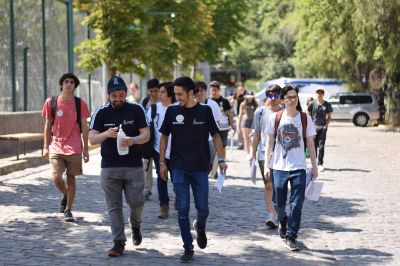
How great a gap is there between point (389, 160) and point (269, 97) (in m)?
10.8

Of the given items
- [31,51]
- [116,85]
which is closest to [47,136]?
[116,85]

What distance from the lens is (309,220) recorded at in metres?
8.96

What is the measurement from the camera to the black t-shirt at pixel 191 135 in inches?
263

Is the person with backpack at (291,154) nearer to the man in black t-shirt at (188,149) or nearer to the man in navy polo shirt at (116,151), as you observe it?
the man in black t-shirt at (188,149)

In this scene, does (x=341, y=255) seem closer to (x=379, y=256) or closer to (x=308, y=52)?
(x=379, y=256)

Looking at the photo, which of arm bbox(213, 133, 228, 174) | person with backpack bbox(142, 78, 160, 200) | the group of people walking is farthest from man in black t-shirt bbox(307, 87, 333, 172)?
arm bbox(213, 133, 228, 174)

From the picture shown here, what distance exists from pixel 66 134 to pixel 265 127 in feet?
7.82

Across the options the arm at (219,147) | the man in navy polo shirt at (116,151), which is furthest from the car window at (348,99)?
the man in navy polo shirt at (116,151)

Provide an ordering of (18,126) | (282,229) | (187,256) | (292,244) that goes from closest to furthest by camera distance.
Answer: (187,256)
(292,244)
(282,229)
(18,126)

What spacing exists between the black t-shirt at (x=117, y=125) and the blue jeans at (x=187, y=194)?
0.45 metres

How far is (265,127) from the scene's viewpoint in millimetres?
8211

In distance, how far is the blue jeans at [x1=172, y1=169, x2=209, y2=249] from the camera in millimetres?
6672

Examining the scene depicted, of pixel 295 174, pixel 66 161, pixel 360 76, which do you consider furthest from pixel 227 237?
pixel 360 76

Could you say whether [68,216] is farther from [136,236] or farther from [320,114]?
[320,114]
